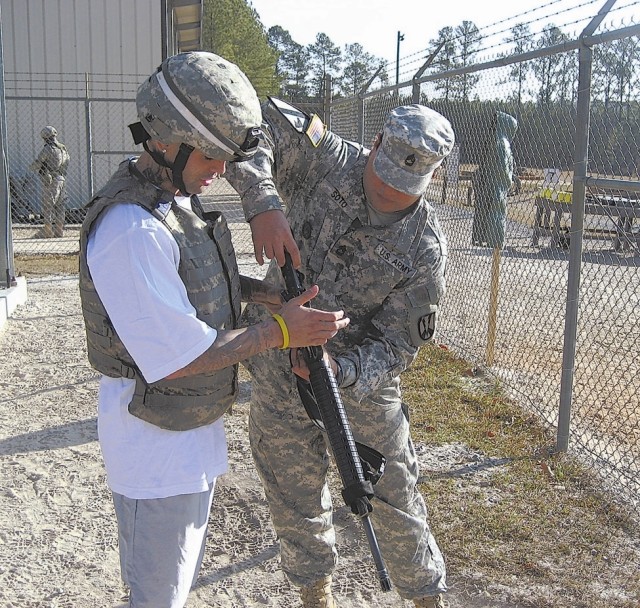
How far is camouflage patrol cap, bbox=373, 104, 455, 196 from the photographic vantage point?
2.36m

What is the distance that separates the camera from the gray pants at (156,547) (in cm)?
195

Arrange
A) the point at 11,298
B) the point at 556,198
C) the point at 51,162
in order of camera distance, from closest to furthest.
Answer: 1. the point at 556,198
2. the point at 11,298
3. the point at 51,162

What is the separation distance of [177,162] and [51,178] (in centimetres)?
1107

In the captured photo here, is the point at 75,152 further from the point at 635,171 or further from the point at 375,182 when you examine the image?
the point at 375,182

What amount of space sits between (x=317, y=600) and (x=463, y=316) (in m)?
4.46

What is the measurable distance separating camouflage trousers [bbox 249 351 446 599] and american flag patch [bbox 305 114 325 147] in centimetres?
76

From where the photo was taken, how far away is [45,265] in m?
10.1

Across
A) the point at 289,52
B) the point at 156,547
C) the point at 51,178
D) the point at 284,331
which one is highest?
the point at 289,52

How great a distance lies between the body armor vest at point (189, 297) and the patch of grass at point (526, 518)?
1786 mm

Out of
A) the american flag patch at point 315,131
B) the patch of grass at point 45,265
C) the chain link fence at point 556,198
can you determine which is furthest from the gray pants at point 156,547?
the patch of grass at point 45,265

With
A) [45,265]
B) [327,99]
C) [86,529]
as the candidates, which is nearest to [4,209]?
[45,265]

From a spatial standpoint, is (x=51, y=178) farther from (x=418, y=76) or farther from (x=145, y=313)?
(x=145, y=313)

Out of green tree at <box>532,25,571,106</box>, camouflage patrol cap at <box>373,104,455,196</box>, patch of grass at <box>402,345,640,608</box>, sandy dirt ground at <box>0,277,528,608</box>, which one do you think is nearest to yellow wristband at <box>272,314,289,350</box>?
camouflage patrol cap at <box>373,104,455,196</box>

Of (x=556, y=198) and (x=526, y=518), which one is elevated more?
(x=556, y=198)
